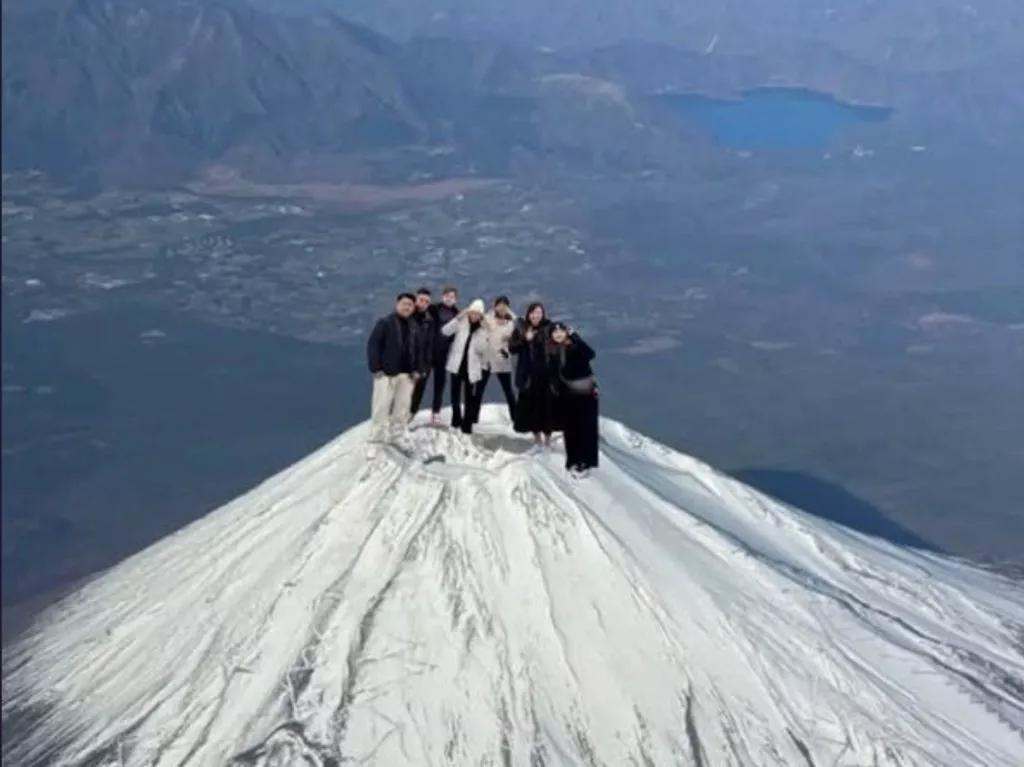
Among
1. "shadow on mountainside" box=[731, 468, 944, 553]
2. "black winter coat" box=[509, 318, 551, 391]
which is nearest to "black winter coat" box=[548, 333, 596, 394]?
"black winter coat" box=[509, 318, 551, 391]

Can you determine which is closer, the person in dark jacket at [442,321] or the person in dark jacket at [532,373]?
the person in dark jacket at [532,373]

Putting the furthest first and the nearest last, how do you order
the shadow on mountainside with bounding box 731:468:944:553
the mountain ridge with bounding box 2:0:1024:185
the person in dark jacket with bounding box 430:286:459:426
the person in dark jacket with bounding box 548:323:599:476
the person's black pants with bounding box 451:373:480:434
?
the mountain ridge with bounding box 2:0:1024:185 < the shadow on mountainside with bounding box 731:468:944:553 < the person's black pants with bounding box 451:373:480:434 < the person in dark jacket with bounding box 430:286:459:426 < the person in dark jacket with bounding box 548:323:599:476

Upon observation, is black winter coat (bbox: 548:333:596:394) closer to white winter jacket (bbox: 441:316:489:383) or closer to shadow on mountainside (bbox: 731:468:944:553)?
white winter jacket (bbox: 441:316:489:383)

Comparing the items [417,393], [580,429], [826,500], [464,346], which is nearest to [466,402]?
[417,393]

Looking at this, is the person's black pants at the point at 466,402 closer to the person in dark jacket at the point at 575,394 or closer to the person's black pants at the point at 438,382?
the person's black pants at the point at 438,382

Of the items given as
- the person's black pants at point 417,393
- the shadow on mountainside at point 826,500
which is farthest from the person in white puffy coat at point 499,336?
the shadow on mountainside at point 826,500

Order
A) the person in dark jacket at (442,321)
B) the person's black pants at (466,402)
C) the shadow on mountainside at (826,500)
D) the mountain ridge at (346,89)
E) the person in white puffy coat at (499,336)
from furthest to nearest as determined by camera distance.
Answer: the mountain ridge at (346,89), the shadow on mountainside at (826,500), the person's black pants at (466,402), the person in dark jacket at (442,321), the person in white puffy coat at (499,336)

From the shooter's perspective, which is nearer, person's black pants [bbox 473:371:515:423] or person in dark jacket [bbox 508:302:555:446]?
person in dark jacket [bbox 508:302:555:446]
